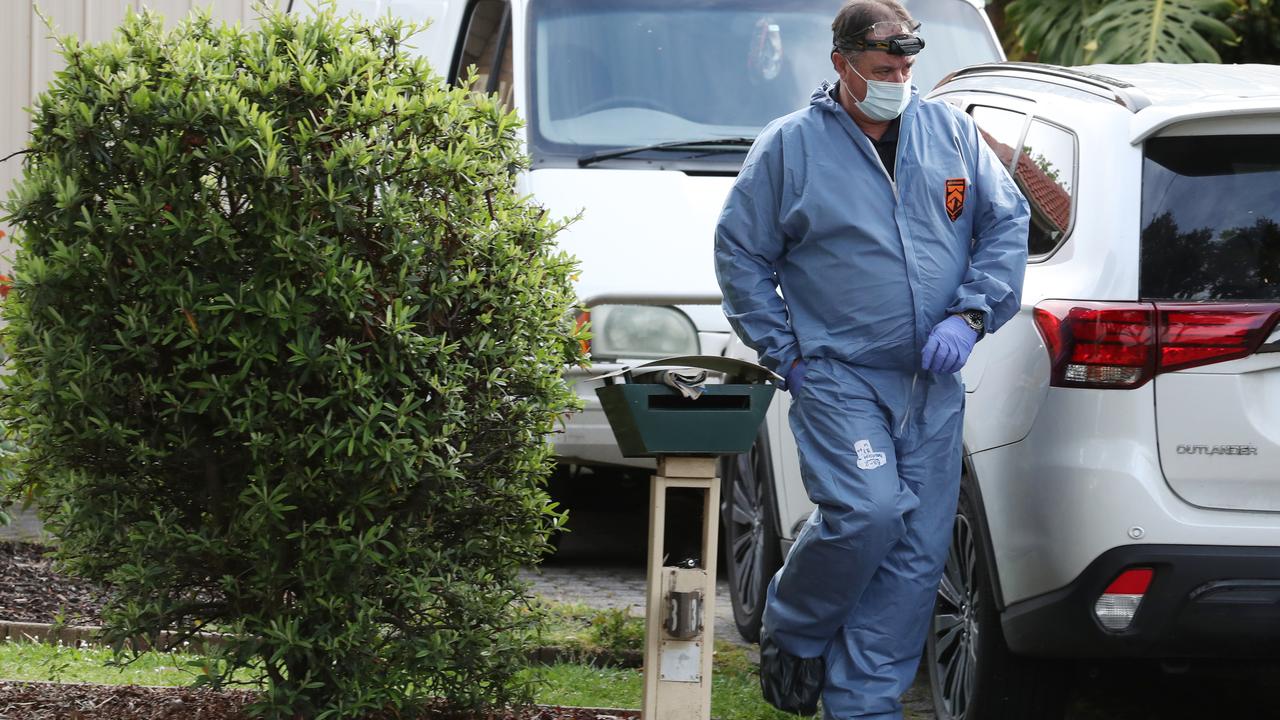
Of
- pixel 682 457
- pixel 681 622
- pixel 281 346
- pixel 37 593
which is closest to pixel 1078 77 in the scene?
pixel 682 457

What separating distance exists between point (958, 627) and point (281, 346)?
2.13m

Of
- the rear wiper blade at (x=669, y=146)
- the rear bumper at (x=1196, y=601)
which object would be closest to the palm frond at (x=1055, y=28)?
the rear wiper blade at (x=669, y=146)

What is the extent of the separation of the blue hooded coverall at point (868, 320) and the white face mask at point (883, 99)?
0.05m

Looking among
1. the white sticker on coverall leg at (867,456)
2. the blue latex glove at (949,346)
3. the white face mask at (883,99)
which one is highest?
the white face mask at (883,99)

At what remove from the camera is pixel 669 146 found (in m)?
7.96

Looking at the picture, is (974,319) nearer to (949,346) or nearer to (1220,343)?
(949,346)

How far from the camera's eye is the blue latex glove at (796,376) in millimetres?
4586

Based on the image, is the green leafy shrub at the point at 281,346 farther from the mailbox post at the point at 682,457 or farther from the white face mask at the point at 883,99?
the white face mask at the point at 883,99

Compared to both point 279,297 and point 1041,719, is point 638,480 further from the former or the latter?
point 279,297

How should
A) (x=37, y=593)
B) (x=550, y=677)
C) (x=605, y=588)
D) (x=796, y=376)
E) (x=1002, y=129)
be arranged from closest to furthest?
1. (x=796, y=376)
2. (x=1002, y=129)
3. (x=550, y=677)
4. (x=37, y=593)
5. (x=605, y=588)

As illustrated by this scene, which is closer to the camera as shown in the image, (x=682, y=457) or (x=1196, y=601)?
(x=1196, y=601)

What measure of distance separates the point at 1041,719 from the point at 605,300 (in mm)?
3151

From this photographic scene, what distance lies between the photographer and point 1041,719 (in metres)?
4.77

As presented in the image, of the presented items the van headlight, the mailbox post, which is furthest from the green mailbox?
the van headlight
